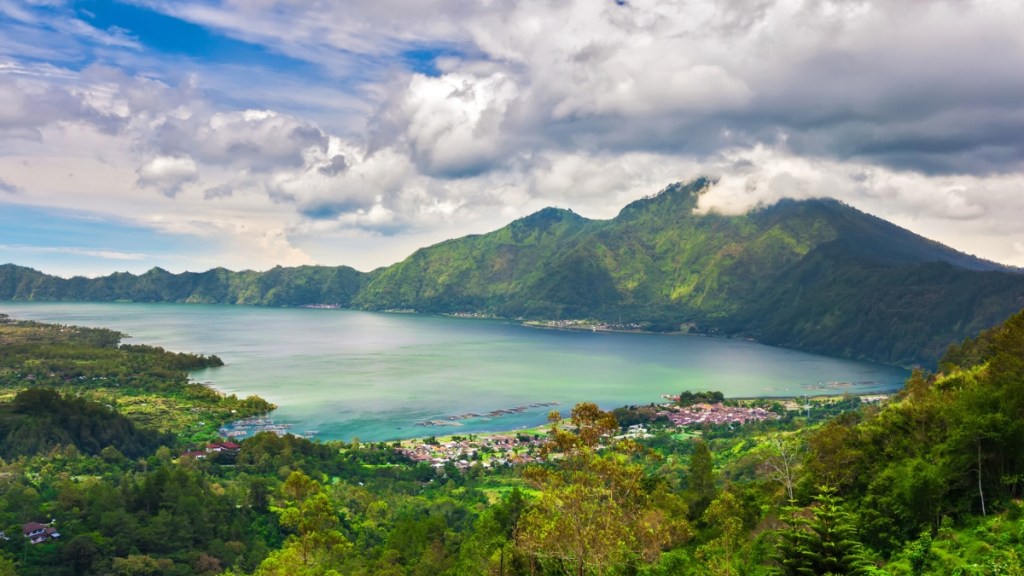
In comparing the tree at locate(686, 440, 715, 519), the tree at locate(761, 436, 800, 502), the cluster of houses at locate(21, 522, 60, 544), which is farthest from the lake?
the tree at locate(686, 440, 715, 519)

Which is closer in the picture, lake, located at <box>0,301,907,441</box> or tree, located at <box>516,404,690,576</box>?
tree, located at <box>516,404,690,576</box>

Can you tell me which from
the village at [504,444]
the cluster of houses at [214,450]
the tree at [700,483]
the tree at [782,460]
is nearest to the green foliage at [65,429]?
the cluster of houses at [214,450]

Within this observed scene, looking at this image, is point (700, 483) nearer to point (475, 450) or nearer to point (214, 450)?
point (475, 450)

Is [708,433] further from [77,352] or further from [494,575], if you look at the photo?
[77,352]

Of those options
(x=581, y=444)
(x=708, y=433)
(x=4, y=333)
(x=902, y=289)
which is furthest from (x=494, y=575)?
(x=902, y=289)

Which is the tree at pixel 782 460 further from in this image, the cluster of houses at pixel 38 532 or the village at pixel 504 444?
the cluster of houses at pixel 38 532

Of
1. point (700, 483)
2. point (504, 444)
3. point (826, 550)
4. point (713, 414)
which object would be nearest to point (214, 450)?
point (504, 444)

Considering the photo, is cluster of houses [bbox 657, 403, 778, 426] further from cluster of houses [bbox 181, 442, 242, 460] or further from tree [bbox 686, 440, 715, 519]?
cluster of houses [bbox 181, 442, 242, 460]
